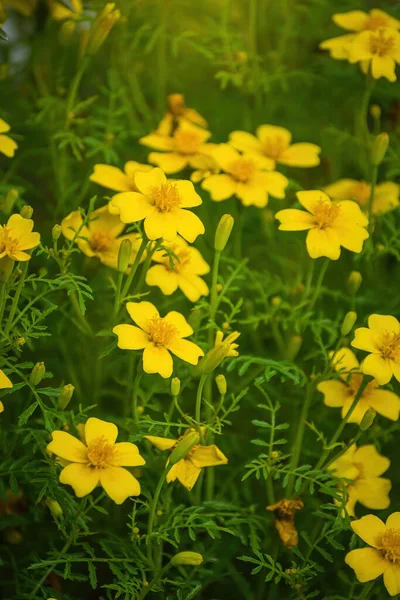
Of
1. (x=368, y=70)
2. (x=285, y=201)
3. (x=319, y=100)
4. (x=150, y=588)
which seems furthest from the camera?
(x=319, y=100)

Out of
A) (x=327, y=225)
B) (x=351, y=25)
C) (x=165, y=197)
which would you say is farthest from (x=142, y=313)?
(x=351, y=25)

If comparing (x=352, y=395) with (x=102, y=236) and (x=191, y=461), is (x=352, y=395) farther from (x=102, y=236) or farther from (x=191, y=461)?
(x=102, y=236)

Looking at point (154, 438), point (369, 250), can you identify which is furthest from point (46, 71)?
point (154, 438)

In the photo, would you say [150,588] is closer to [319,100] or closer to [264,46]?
[319,100]

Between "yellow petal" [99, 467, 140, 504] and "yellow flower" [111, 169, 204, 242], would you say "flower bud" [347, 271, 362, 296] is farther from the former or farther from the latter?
"yellow petal" [99, 467, 140, 504]

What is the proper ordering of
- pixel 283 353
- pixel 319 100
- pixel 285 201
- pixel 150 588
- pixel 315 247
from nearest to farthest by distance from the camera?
pixel 150 588 → pixel 315 247 → pixel 283 353 → pixel 285 201 → pixel 319 100

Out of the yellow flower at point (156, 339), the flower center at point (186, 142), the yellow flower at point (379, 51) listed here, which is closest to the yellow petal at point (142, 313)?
the yellow flower at point (156, 339)

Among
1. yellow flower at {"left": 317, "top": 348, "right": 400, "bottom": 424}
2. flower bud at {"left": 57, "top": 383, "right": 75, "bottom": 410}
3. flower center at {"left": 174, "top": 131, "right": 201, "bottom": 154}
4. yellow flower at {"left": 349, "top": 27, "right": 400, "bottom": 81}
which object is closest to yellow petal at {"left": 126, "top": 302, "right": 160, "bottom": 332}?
flower bud at {"left": 57, "top": 383, "right": 75, "bottom": 410}
